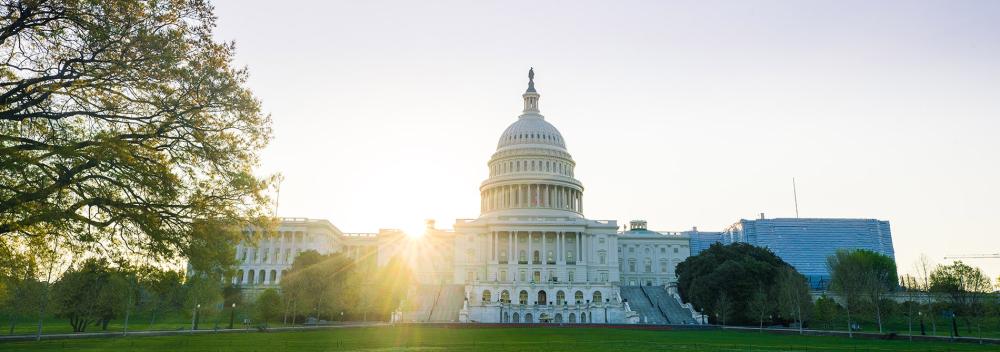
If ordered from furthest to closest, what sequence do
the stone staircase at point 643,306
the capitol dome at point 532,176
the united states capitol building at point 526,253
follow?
1. the capitol dome at point 532,176
2. the united states capitol building at point 526,253
3. the stone staircase at point 643,306

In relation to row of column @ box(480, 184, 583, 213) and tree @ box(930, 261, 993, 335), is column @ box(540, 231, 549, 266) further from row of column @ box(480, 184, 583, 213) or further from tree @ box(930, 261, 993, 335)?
tree @ box(930, 261, 993, 335)

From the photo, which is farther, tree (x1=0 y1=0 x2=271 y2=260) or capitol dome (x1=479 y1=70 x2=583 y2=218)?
capitol dome (x1=479 y1=70 x2=583 y2=218)

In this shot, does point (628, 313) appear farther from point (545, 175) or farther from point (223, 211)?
point (223, 211)

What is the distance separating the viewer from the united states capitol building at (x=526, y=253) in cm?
8512

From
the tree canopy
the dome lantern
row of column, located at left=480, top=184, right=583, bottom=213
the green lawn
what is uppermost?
the dome lantern

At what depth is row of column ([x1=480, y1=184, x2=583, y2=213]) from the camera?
397ft

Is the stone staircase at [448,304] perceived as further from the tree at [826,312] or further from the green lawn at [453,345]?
the green lawn at [453,345]

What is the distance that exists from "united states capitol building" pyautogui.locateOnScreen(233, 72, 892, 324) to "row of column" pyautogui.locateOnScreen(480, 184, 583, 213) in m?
0.20

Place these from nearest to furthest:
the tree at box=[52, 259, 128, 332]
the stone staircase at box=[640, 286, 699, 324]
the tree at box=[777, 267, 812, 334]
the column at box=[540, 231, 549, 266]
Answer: the tree at box=[52, 259, 128, 332] → the tree at box=[777, 267, 812, 334] → the stone staircase at box=[640, 286, 699, 324] → the column at box=[540, 231, 549, 266]

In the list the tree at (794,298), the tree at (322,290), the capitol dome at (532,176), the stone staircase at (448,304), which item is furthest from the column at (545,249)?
the tree at (794,298)

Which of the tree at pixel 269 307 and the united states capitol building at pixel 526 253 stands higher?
the united states capitol building at pixel 526 253

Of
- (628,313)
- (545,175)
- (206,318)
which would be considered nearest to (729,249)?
(628,313)

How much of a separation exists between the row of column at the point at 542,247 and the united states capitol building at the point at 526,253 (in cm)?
18

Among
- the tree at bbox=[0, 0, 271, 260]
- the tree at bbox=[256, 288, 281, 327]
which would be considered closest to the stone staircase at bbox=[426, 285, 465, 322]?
the tree at bbox=[256, 288, 281, 327]
